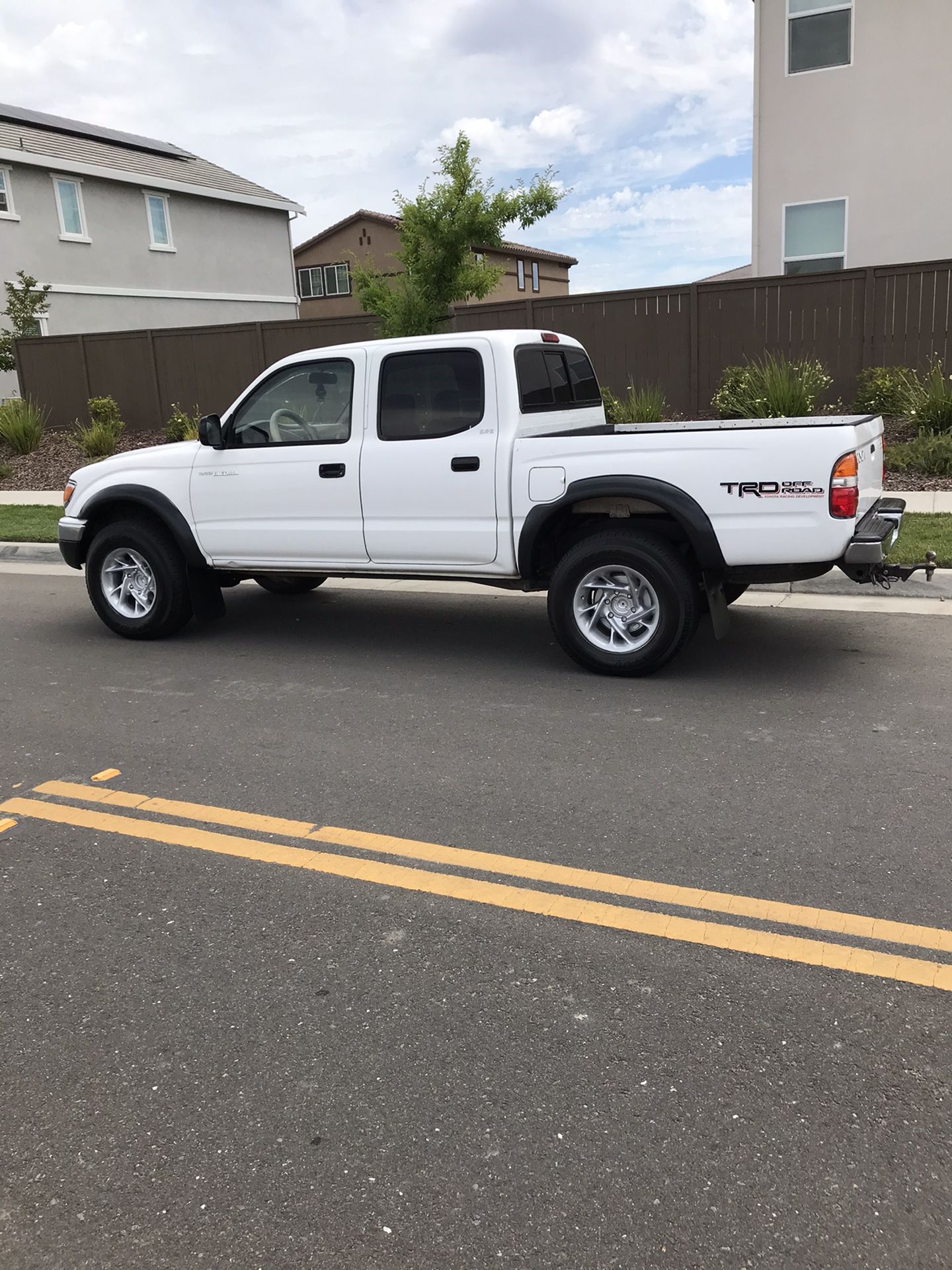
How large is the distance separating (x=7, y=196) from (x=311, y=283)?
994 inches

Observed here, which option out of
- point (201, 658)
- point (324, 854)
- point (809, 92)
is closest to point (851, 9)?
point (809, 92)

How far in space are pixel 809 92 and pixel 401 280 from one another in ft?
22.6

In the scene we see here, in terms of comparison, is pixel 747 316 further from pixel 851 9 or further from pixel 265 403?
pixel 265 403

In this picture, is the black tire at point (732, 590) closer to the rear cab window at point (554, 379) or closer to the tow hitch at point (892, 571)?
the tow hitch at point (892, 571)

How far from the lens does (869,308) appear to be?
13656mm

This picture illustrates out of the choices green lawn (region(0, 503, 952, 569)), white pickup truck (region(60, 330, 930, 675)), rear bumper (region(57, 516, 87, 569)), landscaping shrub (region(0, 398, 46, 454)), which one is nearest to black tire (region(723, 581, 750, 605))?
white pickup truck (region(60, 330, 930, 675))

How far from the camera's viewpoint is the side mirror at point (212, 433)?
6.89 meters

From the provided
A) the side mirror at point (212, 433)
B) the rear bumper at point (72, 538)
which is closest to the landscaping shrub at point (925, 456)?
the side mirror at point (212, 433)

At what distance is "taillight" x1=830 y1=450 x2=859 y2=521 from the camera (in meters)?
5.30

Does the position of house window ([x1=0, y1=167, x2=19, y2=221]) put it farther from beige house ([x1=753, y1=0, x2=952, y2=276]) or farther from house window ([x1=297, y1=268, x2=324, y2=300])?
house window ([x1=297, y1=268, x2=324, y2=300])

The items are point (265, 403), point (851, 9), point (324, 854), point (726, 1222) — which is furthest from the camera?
point (851, 9)

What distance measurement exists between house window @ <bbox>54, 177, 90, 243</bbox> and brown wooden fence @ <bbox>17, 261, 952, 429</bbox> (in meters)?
11.8

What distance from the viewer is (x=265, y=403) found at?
691cm

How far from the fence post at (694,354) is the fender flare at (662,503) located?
31.0ft
